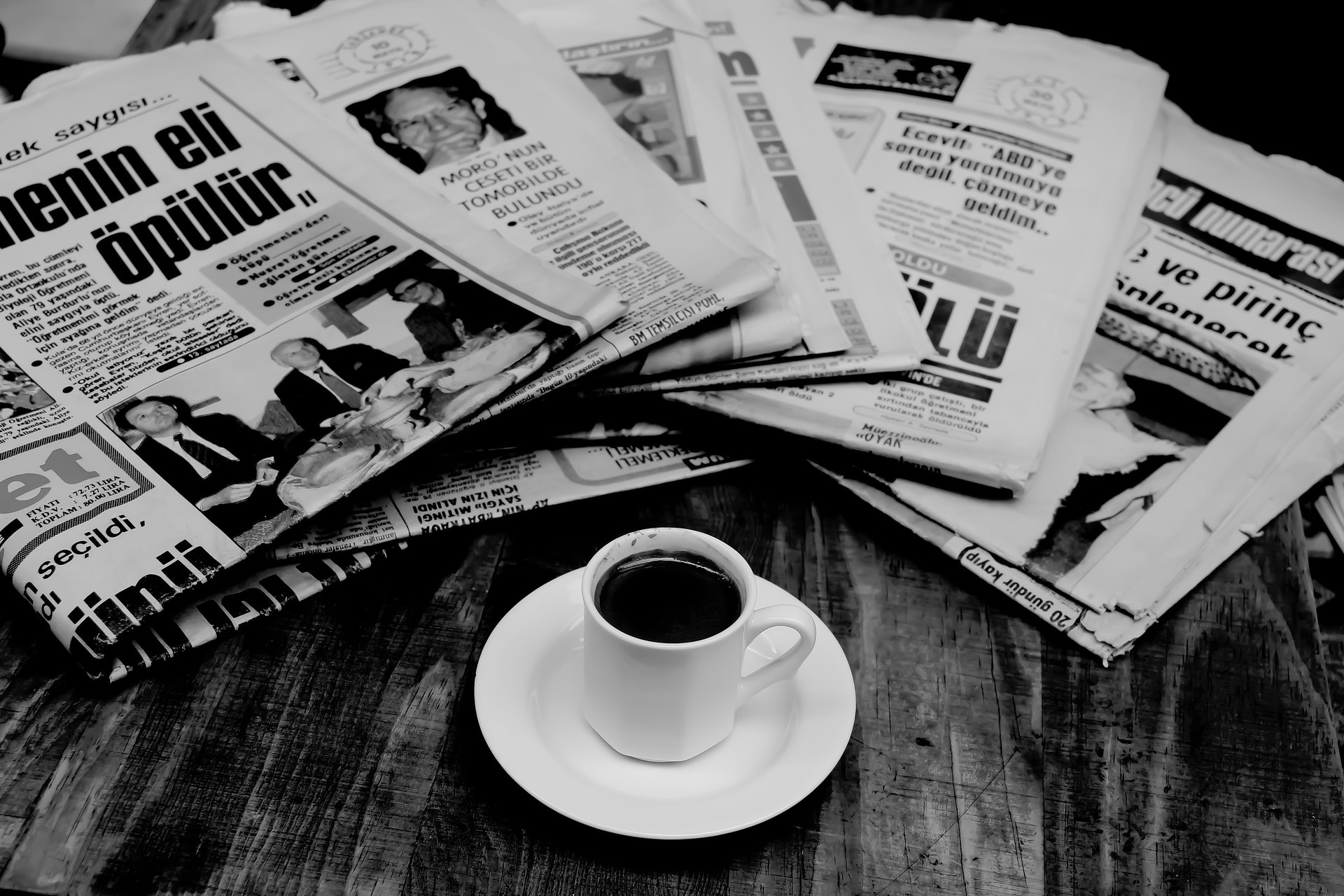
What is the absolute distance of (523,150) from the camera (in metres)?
0.70

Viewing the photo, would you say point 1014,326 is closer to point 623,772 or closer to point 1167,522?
point 1167,522

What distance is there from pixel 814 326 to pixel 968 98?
299 millimetres

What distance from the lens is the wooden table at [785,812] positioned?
15.8 inches

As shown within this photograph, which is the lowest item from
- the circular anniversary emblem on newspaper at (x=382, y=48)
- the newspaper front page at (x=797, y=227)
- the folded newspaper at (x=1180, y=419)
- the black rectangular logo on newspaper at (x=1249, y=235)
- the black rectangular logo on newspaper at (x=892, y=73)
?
the folded newspaper at (x=1180, y=419)

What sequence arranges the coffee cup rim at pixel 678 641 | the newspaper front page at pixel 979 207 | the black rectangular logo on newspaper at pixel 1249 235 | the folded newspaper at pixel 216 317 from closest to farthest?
the coffee cup rim at pixel 678 641
the folded newspaper at pixel 216 317
the newspaper front page at pixel 979 207
the black rectangular logo on newspaper at pixel 1249 235

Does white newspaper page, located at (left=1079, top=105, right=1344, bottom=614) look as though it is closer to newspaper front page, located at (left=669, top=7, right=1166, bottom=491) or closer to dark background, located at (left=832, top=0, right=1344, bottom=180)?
newspaper front page, located at (left=669, top=7, right=1166, bottom=491)

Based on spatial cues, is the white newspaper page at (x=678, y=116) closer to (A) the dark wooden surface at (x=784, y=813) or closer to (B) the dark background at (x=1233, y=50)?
(A) the dark wooden surface at (x=784, y=813)

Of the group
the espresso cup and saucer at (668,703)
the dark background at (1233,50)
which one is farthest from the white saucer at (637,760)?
the dark background at (1233,50)

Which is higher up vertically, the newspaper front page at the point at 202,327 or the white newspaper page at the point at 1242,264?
the newspaper front page at the point at 202,327

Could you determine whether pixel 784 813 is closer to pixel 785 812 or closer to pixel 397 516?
pixel 785 812

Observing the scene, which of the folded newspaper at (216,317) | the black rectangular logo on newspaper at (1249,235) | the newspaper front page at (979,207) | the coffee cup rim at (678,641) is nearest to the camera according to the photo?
the coffee cup rim at (678,641)

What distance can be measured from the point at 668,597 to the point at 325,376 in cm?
25

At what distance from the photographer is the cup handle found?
1.35 ft

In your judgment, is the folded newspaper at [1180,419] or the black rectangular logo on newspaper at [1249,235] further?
the black rectangular logo on newspaper at [1249,235]
